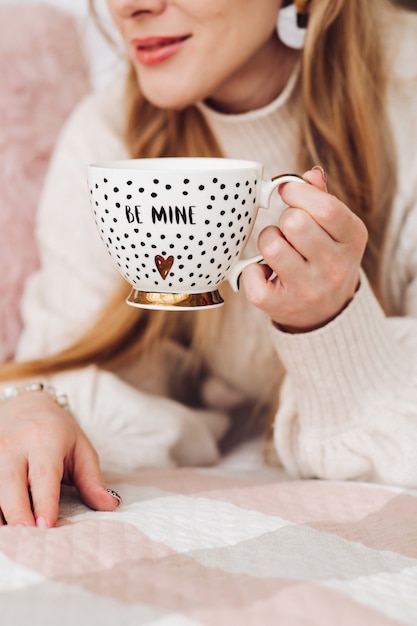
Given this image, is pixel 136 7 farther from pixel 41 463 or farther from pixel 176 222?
pixel 41 463

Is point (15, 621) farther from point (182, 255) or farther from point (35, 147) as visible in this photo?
point (35, 147)

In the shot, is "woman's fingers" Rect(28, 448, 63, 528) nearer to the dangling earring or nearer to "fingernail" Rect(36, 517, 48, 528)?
"fingernail" Rect(36, 517, 48, 528)

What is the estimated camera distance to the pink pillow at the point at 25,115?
1208mm

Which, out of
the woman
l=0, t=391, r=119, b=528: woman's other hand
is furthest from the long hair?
l=0, t=391, r=119, b=528: woman's other hand

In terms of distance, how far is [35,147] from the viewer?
1.27 meters

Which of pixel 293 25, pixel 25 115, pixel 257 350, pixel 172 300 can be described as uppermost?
pixel 293 25

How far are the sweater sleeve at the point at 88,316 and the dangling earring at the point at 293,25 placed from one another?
299 millimetres

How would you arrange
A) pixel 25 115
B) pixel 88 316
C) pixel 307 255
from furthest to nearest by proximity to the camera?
pixel 25 115 → pixel 88 316 → pixel 307 255

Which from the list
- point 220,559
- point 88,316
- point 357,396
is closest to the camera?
point 220,559

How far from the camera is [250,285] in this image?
707mm

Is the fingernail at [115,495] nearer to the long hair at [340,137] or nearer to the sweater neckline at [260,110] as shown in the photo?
the long hair at [340,137]

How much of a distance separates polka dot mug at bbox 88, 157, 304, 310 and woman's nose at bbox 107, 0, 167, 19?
0.91ft

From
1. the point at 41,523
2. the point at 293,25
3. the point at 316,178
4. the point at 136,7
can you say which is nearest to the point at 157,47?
the point at 136,7

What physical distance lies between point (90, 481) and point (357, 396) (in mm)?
287
